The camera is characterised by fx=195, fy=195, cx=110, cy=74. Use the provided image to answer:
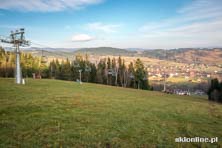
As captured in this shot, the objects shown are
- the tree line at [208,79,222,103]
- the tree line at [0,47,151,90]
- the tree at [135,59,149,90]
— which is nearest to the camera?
the tree line at [208,79,222,103]

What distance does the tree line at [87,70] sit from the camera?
7488 cm

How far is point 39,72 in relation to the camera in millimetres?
81312

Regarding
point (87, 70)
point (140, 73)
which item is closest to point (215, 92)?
point (140, 73)

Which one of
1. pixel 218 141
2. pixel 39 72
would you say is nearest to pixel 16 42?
pixel 218 141

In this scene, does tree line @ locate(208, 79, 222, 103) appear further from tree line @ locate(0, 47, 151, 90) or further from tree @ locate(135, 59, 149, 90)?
tree @ locate(135, 59, 149, 90)

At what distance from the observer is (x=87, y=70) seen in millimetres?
75625

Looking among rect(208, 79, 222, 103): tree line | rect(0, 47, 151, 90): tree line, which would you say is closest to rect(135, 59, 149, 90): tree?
rect(0, 47, 151, 90): tree line

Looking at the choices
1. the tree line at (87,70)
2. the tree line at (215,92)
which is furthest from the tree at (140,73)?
the tree line at (215,92)

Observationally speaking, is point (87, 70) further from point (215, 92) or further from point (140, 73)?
point (215, 92)

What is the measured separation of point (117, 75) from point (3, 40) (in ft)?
160

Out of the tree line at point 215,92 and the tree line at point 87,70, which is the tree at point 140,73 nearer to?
the tree line at point 87,70

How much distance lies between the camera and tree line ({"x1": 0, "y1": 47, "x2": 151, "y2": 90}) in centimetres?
7488

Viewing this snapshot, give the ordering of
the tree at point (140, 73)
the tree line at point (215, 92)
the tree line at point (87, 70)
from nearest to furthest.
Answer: the tree line at point (215, 92)
the tree at point (140, 73)
the tree line at point (87, 70)

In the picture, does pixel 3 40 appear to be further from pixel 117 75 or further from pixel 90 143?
pixel 117 75
